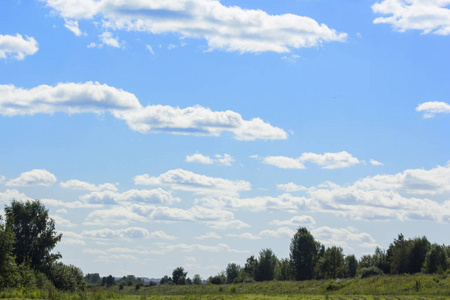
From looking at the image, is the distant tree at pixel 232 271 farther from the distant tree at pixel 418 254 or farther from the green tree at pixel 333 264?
the distant tree at pixel 418 254

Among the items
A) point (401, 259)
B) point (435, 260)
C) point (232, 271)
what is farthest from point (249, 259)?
point (435, 260)

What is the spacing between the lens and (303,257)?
140 m

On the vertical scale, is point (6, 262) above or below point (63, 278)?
above

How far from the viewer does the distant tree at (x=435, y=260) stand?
93.0 m

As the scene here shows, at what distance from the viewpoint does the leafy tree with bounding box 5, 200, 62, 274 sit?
77.2m

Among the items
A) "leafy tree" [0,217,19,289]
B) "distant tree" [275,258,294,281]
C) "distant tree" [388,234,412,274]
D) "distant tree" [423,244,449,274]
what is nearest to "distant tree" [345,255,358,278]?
"distant tree" [275,258,294,281]

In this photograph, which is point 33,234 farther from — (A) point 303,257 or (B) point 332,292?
(A) point 303,257

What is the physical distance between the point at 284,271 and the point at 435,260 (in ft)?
206

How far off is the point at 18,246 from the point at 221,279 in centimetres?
10125

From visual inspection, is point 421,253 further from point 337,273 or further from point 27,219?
point 27,219

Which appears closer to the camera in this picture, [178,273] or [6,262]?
[6,262]

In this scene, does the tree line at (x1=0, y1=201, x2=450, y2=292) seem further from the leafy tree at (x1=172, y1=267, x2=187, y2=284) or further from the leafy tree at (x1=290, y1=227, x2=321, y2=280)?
the leafy tree at (x1=172, y1=267, x2=187, y2=284)

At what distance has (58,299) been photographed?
162ft

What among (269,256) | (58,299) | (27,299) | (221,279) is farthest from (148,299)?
(221,279)
